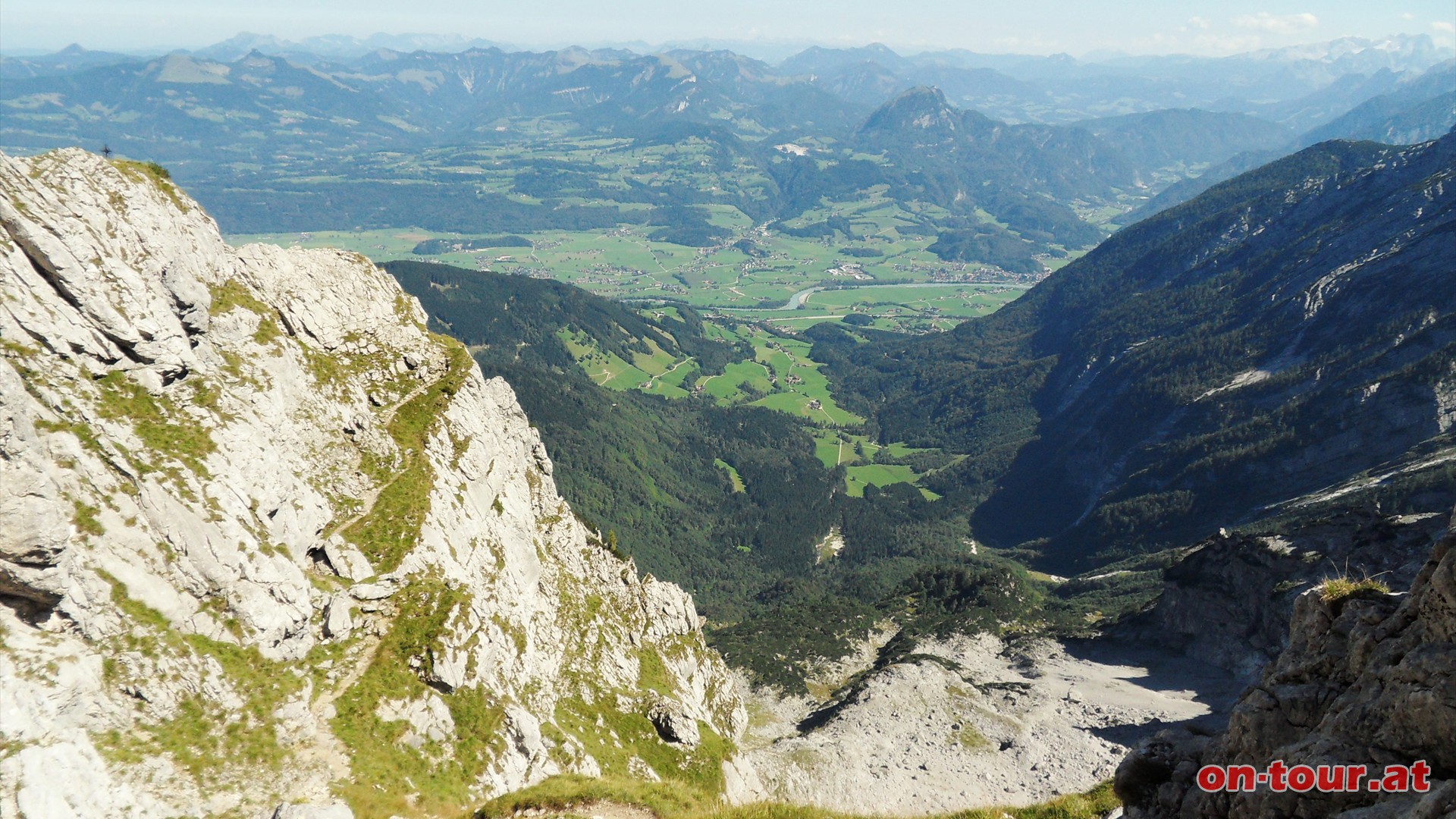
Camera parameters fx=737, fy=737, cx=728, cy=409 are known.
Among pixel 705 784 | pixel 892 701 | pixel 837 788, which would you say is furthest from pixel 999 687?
pixel 705 784

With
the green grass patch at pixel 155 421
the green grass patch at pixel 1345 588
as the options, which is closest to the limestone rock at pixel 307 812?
the green grass patch at pixel 155 421

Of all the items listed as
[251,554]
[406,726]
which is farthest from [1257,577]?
[251,554]

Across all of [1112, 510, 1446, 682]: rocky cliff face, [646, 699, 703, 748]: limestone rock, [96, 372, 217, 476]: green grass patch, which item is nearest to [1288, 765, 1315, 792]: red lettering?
[96, 372, 217, 476]: green grass patch

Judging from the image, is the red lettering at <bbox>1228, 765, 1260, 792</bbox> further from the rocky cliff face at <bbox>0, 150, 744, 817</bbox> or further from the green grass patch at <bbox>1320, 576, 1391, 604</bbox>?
the rocky cliff face at <bbox>0, 150, 744, 817</bbox>

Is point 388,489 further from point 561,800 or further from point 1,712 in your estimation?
point 561,800

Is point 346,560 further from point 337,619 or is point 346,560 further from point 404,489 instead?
point 404,489

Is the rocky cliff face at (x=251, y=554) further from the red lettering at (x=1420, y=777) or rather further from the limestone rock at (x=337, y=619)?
the red lettering at (x=1420, y=777)
